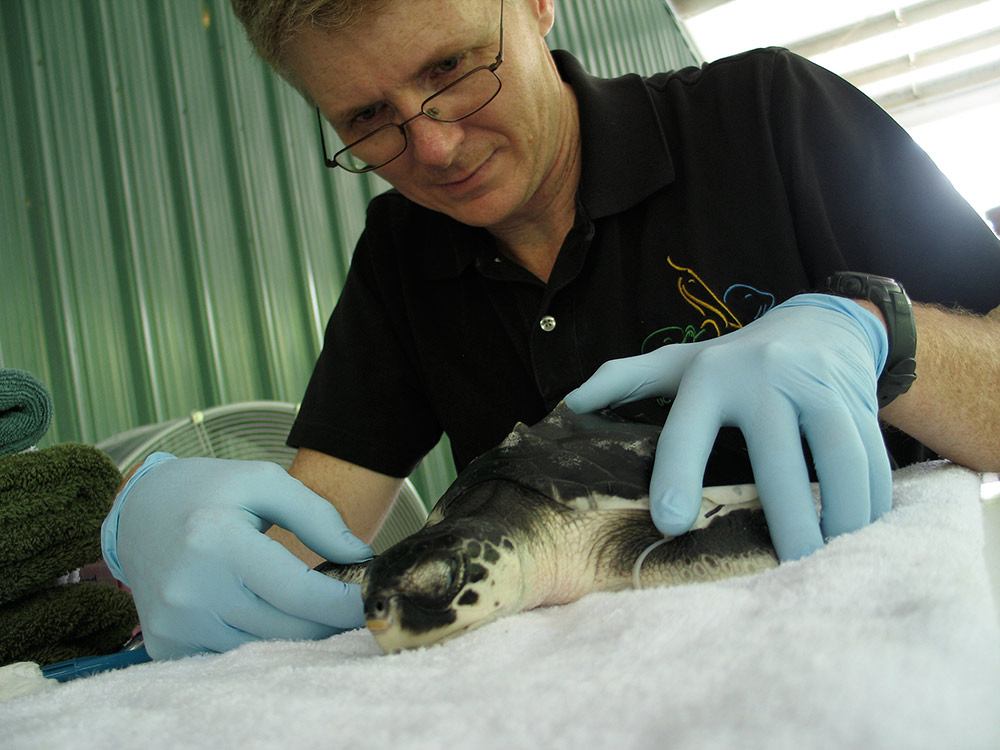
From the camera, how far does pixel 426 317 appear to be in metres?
1.62

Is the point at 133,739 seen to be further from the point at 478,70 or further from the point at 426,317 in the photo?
the point at 426,317

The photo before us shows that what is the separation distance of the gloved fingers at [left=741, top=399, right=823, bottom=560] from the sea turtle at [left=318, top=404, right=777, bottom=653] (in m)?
0.03

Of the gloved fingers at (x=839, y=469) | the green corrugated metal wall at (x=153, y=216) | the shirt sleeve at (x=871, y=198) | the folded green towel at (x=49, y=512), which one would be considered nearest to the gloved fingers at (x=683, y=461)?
the gloved fingers at (x=839, y=469)

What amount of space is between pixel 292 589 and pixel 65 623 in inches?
15.6

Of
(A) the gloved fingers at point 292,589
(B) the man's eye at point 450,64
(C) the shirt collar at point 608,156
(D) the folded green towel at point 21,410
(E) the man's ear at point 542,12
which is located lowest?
(A) the gloved fingers at point 292,589

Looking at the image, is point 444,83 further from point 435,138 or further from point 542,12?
point 542,12

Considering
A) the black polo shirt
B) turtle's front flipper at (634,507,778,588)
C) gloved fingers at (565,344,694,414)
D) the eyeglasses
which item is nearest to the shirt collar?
the black polo shirt

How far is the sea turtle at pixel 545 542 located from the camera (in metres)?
0.64

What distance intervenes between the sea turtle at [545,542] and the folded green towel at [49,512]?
441 millimetres

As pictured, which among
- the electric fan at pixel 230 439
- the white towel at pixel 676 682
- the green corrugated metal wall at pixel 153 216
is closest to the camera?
the white towel at pixel 676 682

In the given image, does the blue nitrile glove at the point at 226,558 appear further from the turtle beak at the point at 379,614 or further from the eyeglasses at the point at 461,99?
the eyeglasses at the point at 461,99

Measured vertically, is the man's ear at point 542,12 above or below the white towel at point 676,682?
above

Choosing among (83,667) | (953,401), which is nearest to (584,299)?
(953,401)

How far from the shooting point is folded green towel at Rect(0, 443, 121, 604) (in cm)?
93
